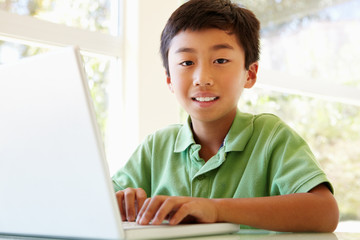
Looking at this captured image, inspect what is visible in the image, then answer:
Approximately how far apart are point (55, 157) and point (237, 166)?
0.58 m

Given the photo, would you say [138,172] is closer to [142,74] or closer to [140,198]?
[140,198]

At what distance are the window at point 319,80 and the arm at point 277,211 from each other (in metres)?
1.34

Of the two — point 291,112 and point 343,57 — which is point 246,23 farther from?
point 343,57

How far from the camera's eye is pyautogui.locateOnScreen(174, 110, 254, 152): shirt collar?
1.11 m

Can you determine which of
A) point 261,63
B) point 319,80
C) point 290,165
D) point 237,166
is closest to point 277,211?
point 290,165

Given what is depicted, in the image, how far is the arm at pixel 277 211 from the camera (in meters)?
0.78

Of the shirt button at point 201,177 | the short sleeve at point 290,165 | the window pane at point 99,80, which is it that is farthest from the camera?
the window pane at point 99,80

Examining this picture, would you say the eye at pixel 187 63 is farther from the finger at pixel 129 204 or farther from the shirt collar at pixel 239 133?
the finger at pixel 129 204

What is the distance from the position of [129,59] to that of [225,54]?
2.21 feet

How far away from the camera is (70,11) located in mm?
1644

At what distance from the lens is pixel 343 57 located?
2771 millimetres

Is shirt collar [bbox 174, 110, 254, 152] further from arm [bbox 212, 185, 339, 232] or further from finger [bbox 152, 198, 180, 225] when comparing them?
finger [bbox 152, 198, 180, 225]

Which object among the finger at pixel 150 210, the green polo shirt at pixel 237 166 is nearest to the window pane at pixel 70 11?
the green polo shirt at pixel 237 166

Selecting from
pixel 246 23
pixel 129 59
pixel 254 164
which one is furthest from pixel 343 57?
pixel 254 164
